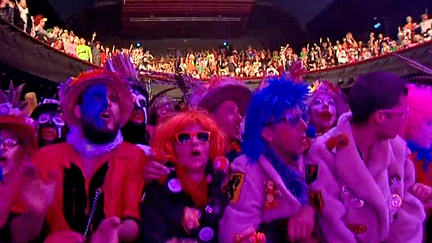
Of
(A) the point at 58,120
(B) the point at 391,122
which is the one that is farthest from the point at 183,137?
(A) the point at 58,120

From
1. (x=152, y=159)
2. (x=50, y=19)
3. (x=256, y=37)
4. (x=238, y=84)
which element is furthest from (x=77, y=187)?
(x=256, y=37)

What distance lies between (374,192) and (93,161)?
1.19 meters

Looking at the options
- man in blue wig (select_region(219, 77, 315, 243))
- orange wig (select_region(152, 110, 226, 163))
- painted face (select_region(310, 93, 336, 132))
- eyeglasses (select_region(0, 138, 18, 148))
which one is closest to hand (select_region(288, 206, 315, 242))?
man in blue wig (select_region(219, 77, 315, 243))

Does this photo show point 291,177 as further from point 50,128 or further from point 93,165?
point 50,128

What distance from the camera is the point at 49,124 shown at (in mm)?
3146

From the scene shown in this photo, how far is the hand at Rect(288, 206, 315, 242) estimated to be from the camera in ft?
6.33

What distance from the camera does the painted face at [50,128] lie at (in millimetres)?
3092

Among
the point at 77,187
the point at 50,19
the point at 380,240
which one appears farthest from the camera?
the point at 50,19

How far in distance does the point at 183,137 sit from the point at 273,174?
1.43 ft

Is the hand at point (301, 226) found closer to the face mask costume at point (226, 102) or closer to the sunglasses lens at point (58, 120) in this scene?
the face mask costume at point (226, 102)

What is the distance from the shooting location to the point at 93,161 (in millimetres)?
2180

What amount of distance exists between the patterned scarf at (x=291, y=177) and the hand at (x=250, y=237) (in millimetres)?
265

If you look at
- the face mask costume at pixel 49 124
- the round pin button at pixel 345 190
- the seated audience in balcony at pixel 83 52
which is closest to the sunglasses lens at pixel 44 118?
the face mask costume at pixel 49 124

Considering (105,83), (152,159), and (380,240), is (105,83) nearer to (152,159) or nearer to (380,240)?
(152,159)
